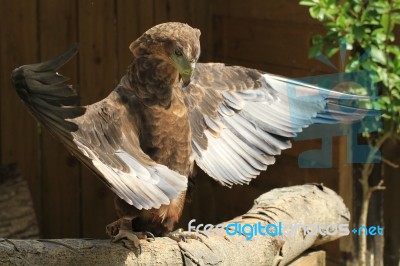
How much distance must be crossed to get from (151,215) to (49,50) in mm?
1619

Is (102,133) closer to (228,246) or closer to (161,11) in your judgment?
(228,246)

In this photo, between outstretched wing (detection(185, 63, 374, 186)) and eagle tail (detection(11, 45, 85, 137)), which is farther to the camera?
outstretched wing (detection(185, 63, 374, 186))

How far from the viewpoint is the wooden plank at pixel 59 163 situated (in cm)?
336

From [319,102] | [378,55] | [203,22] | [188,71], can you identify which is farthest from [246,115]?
[203,22]

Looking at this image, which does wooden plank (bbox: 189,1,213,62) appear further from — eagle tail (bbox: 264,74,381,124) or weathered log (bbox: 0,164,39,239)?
eagle tail (bbox: 264,74,381,124)

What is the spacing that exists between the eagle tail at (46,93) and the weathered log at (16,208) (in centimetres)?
158

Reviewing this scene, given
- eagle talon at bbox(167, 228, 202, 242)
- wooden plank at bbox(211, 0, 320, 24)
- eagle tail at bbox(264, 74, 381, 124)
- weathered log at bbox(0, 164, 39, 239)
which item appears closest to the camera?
eagle talon at bbox(167, 228, 202, 242)

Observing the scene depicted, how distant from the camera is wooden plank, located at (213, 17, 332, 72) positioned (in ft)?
10.7

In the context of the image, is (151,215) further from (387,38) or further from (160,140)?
(387,38)

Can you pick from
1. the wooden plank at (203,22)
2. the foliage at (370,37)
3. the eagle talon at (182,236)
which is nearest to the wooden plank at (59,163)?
the wooden plank at (203,22)

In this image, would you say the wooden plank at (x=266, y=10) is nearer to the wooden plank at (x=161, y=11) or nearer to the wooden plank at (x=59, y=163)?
the wooden plank at (x=161, y=11)

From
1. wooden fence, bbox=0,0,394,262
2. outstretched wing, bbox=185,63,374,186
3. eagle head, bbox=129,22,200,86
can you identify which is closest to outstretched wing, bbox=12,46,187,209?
eagle head, bbox=129,22,200,86

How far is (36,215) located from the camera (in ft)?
11.4

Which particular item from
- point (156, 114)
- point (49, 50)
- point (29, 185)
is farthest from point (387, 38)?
point (29, 185)
